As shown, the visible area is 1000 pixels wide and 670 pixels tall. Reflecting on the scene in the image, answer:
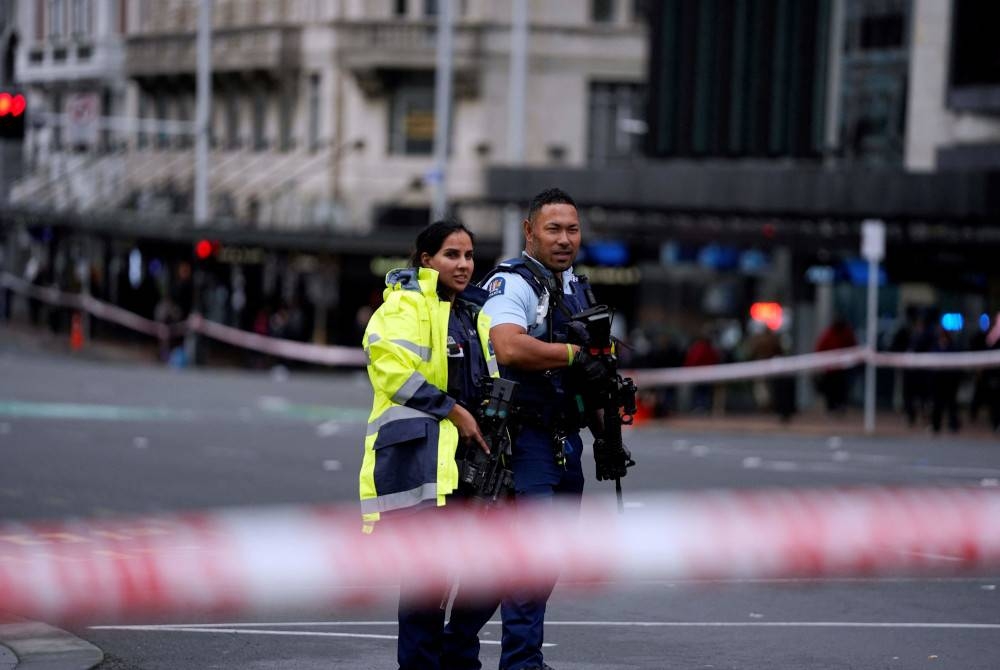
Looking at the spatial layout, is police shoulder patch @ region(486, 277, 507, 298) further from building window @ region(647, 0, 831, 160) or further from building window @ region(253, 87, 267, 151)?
building window @ region(253, 87, 267, 151)

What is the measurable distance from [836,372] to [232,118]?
3080cm

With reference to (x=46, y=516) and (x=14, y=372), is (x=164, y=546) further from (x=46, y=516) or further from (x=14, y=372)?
(x=14, y=372)

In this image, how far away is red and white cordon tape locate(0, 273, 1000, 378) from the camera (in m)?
27.9

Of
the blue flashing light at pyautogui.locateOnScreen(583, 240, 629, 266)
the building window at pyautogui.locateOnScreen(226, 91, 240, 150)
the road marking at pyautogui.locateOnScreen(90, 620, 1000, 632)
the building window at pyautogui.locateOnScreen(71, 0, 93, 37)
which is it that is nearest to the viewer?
the road marking at pyautogui.locateOnScreen(90, 620, 1000, 632)

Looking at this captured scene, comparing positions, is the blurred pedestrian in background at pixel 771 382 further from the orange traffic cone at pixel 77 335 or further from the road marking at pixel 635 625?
the orange traffic cone at pixel 77 335

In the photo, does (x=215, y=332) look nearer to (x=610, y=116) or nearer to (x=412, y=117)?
(x=412, y=117)

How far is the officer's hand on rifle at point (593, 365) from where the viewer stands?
8.32 m

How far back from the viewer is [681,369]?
31609 millimetres

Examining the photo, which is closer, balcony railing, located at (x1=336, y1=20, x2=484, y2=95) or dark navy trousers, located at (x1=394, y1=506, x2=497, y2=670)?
dark navy trousers, located at (x1=394, y1=506, x2=497, y2=670)

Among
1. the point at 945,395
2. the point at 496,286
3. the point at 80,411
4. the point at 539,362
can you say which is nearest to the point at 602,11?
the point at 945,395

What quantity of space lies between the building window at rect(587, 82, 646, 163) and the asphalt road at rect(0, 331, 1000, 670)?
1496cm

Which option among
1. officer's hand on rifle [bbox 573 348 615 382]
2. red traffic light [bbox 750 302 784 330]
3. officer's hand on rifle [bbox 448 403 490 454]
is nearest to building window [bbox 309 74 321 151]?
red traffic light [bbox 750 302 784 330]

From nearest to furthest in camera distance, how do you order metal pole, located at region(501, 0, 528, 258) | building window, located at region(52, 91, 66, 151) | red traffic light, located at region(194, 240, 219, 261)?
1. metal pole, located at region(501, 0, 528, 258)
2. red traffic light, located at region(194, 240, 219, 261)
3. building window, located at region(52, 91, 66, 151)

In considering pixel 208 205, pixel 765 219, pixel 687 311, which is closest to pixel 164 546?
pixel 765 219
